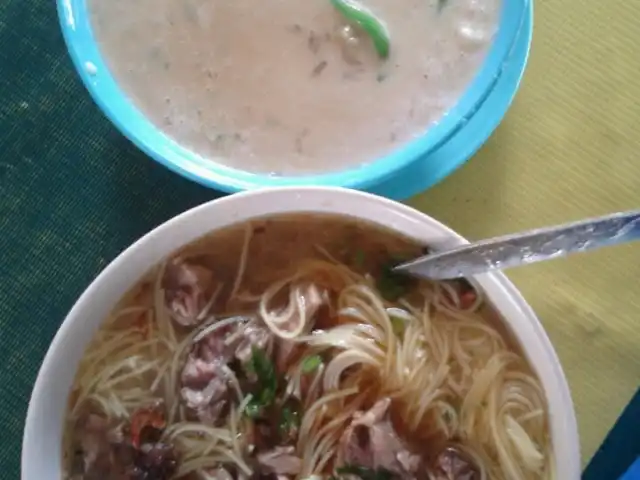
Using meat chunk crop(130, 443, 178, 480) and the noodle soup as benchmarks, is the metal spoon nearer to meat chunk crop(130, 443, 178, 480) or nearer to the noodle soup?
the noodle soup

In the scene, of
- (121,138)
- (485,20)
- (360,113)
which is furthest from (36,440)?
(485,20)

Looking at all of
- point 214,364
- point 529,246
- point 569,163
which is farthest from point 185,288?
point 569,163

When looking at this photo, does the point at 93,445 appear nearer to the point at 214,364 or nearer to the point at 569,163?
the point at 214,364

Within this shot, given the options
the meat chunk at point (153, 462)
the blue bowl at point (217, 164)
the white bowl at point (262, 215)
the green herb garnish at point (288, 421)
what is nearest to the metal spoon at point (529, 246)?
the white bowl at point (262, 215)

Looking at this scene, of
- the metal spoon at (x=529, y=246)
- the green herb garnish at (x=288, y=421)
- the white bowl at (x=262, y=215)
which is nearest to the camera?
the metal spoon at (x=529, y=246)

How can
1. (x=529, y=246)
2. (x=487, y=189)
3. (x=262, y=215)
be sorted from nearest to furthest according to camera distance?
(x=529, y=246)
(x=262, y=215)
(x=487, y=189)

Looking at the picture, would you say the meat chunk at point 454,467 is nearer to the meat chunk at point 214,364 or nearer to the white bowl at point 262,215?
the white bowl at point 262,215
